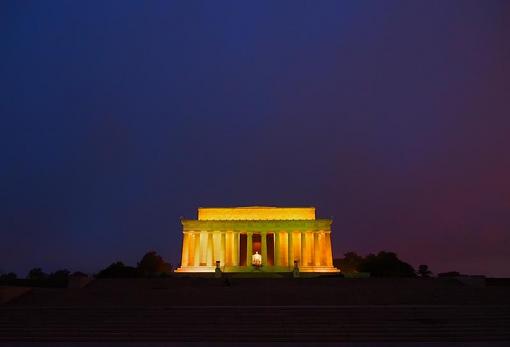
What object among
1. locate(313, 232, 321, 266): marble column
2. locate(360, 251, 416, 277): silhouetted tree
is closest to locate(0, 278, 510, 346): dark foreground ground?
locate(360, 251, 416, 277): silhouetted tree

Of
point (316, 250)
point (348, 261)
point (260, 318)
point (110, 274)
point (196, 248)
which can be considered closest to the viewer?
point (260, 318)

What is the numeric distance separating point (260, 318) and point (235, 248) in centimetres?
4082

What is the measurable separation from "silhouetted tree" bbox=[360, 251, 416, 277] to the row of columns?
5.62 m

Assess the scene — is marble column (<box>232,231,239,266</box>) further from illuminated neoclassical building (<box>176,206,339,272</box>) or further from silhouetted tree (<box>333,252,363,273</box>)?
silhouetted tree (<box>333,252,363,273</box>)

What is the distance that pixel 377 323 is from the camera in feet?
77.4

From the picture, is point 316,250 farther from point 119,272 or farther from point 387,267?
point 119,272

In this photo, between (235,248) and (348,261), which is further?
(348,261)

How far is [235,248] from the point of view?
65125 millimetres

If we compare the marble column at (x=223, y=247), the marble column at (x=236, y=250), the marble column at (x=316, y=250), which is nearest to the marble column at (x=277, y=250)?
the marble column at (x=316, y=250)

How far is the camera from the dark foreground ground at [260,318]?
2220 centimetres

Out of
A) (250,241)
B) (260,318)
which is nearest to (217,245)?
(250,241)

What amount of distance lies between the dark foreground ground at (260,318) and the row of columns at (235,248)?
102ft

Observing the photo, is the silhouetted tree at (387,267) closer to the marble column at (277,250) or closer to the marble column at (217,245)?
the marble column at (277,250)

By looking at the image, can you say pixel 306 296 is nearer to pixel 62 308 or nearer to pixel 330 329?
pixel 330 329
